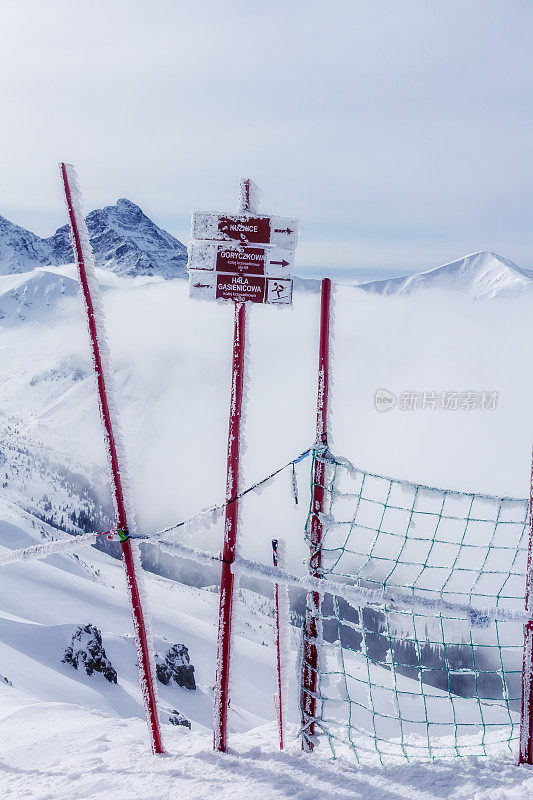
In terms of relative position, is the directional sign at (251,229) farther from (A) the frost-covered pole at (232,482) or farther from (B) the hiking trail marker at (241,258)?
(A) the frost-covered pole at (232,482)

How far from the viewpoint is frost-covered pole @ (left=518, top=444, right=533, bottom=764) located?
3.98 metres

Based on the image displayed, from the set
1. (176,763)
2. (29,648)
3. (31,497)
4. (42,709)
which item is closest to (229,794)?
(176,763)

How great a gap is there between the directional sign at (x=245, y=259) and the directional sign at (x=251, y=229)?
0.20 ft

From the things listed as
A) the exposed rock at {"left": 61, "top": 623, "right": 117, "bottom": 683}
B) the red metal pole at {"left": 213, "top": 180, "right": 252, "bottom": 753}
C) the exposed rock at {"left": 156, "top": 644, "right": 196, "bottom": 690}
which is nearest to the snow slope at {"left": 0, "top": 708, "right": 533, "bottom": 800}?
the red metal pole at {"left": 213, "top": 180, "right": 252, "bottom": 753}

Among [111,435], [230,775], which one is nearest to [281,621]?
[230,775]

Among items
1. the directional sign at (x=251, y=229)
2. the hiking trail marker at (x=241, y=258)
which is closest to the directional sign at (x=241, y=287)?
the hiking trail marker at (x=241, y=258)

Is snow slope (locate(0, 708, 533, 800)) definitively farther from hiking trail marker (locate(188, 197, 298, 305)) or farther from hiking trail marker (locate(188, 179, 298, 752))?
hiking trail marker (locate(188, 197, 298, 305))

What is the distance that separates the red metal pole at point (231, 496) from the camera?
15.3 feet

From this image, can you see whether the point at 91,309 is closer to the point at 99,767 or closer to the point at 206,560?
the point at 206,560

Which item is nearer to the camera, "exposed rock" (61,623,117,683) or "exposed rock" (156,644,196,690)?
"exposed rock" (61,623,117,683)

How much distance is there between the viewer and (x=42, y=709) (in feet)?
27.7

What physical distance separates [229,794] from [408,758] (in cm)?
151

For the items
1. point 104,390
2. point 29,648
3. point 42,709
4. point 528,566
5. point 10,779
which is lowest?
point 29,648

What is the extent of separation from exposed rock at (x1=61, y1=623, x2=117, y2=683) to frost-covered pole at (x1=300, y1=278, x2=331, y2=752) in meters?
29.7
